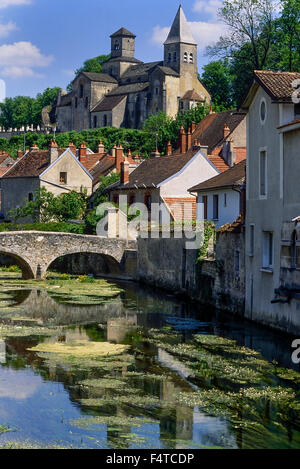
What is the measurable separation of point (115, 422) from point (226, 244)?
14444 mm

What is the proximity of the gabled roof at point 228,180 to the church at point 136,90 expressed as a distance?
67.2 m

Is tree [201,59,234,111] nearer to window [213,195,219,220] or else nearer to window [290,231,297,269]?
window [213,195,219,220]

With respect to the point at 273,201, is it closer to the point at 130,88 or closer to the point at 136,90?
the point at 136,90

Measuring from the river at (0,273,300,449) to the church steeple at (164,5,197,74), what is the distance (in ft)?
303

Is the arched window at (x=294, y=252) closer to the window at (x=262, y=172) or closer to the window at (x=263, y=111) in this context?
the window at (x=262, y=172)

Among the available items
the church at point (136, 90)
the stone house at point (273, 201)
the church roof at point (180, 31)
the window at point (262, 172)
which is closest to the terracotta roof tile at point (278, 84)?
the stone house at point (273, 201)

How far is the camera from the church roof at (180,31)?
119750 millimetres

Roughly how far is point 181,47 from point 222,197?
84936 millimetres

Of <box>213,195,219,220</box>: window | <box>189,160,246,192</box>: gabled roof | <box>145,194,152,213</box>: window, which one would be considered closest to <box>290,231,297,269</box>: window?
<box>189,160,246,192</box>: gabled roof

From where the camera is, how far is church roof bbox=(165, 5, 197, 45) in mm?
119750

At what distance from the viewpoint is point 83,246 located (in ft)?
135

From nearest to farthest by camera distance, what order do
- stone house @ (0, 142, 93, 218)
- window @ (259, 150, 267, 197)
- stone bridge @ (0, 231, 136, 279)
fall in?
1. window @ (259, 150, 267, 197)
2. stone bridge @ (0, 231, 136, 279)
3. stone house @ (0, 142, 93, 218)

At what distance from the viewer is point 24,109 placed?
14288 cm

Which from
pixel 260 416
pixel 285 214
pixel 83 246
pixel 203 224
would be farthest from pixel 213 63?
pixel 260 416
